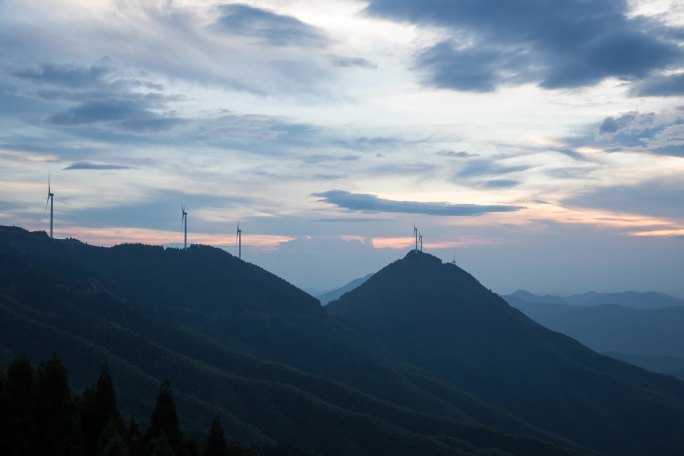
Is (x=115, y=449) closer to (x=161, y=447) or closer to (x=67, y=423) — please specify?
(x=161, y=447)

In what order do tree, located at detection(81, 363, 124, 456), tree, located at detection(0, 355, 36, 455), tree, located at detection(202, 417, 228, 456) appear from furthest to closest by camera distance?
tree, located at detection(81, 363, 124, 456) < tree, located at detection(202, 417, 228, 456) < tree, located at detection(0, 355, 36, 455)

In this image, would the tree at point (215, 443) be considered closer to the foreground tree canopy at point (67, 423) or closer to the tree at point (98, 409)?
the foreground tree canopy at point (67, 423)

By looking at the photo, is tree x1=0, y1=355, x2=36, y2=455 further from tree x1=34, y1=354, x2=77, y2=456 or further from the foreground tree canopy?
tree x1=34, y1=354, x2=77, y2=456

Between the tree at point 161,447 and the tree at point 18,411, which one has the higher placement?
the tree at point 18,411

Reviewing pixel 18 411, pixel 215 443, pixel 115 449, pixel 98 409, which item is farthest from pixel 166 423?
pixel 18 411

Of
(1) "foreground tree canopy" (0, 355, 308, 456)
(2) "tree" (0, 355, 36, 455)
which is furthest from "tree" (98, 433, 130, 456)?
(2) "tree" (0, 355, 36, 455)

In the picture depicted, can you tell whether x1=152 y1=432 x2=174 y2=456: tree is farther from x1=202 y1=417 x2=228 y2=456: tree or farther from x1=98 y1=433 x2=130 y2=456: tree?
x1=98 y1=433 x2=130 y2=456: tree

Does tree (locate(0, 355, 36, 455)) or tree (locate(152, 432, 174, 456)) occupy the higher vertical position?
tree (locate(0, 355, 36, 455))

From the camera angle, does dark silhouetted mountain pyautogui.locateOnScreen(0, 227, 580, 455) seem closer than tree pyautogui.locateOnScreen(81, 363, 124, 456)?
No

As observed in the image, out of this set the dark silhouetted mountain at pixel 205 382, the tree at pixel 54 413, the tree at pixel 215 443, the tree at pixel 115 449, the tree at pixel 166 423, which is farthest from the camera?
the dark silhouetted mountain at pixel 205 382

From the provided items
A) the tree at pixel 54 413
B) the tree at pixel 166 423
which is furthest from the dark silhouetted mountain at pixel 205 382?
the tree at pixel 54 413

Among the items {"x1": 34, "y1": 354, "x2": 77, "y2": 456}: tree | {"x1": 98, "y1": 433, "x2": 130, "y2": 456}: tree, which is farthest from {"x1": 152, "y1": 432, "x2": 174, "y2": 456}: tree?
{"x1": 34, "y1": 354, "x2": 77, "y2": 456}: tree

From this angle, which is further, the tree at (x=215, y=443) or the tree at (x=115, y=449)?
the tree at (x=215, y=443)

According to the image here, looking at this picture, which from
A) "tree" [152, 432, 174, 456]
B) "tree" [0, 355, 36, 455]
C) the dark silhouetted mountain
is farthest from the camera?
the dark silhouetted mountain
